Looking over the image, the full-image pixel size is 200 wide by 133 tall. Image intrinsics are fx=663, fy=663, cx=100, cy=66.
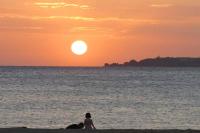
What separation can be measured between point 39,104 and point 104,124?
18.3 metres

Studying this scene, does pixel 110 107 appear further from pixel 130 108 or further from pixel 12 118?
pixel 12 118

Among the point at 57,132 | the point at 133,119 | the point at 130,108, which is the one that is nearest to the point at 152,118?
the point at 133,119

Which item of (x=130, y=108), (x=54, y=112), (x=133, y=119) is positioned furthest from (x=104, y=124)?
(x=130, y=108)

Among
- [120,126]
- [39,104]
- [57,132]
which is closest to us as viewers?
[57,132]

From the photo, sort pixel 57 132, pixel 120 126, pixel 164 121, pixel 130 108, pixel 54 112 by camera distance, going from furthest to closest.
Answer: pixel 130 108 < pixel 54 112 < pixel 164 121 < pixel 120 126 < pixel 57 132

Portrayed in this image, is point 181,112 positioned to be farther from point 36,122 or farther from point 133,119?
point 36,122

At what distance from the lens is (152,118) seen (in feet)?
142

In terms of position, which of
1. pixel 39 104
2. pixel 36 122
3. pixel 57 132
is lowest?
pixel 57 132

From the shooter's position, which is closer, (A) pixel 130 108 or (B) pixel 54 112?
(B) pixel 54 112

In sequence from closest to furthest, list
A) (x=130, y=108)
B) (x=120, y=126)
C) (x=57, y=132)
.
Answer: (x=57, y=132), (x=120, y=126), (x=130, y=108)

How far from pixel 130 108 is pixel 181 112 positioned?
5226 millimetres

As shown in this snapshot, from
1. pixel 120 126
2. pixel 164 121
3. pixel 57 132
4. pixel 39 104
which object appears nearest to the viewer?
pixel 57 132

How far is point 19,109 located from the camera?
49.5m

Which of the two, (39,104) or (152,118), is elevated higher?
(39,104)
